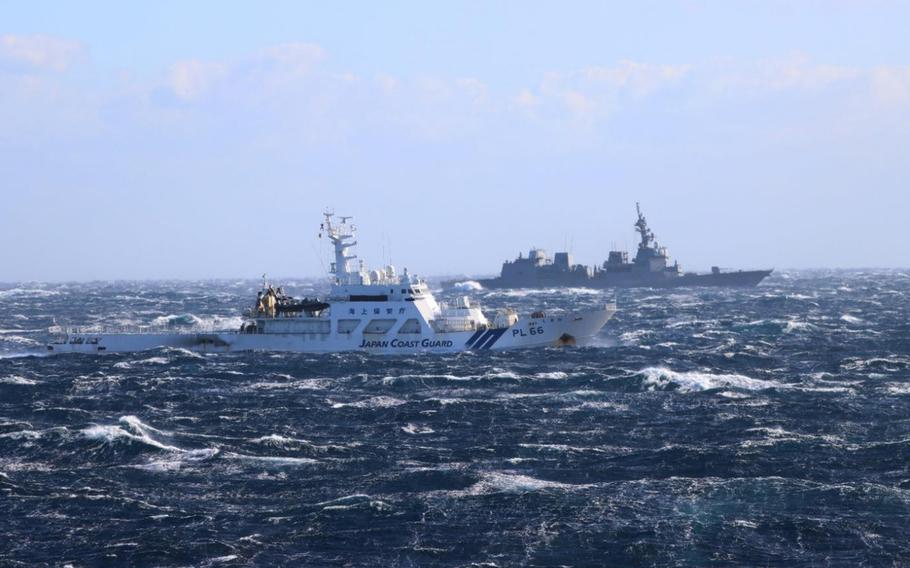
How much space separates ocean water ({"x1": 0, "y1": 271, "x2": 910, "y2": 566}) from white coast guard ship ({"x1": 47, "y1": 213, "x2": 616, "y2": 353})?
4460 millimetres

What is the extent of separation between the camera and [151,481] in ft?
112

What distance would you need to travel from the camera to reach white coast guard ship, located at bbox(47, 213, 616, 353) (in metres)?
71.6

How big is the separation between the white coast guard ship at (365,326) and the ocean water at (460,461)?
14.6 ft

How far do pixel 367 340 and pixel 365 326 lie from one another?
1050 mm

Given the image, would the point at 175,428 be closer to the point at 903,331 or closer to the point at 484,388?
the point at 484,388

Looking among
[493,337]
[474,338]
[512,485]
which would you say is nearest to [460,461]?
[512,485]

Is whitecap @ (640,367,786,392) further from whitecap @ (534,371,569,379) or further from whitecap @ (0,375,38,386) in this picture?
whitecap @ (0,375,38,386)

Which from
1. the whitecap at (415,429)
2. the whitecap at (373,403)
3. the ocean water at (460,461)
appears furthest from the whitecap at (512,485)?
the whitecap at (373,403)

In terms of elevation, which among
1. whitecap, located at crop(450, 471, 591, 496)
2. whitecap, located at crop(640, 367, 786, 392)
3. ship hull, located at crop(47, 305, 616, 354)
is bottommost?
whitecap, located at crop(450, 471, 591, 496)

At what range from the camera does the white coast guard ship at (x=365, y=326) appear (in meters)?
71.6

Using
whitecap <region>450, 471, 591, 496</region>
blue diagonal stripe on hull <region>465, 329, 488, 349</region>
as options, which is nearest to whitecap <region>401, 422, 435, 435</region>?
whitecap <region>450, 471, 591, 496</region>

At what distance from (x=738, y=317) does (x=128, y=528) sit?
89.7 m

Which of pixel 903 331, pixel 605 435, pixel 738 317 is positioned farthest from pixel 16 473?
pixel 738 317

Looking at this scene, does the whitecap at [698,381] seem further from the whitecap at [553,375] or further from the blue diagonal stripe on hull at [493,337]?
the blue diagonal stripe on hull at [493,337]
